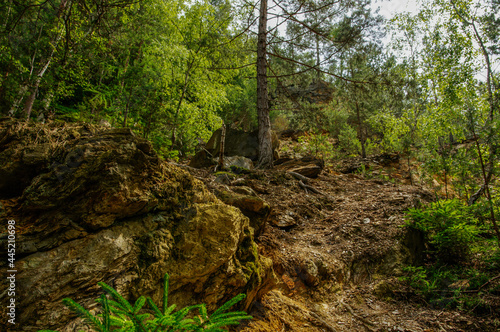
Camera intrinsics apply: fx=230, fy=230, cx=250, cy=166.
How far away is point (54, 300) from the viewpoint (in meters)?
1.53

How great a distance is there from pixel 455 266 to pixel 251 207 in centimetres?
366

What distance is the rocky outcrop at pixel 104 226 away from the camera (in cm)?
162

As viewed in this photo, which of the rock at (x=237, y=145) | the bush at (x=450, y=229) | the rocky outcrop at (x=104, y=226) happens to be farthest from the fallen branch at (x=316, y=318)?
the rock at (x=237, y=145)

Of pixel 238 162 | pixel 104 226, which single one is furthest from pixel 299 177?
pixel 104 226

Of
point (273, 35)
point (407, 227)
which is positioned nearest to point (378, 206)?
point (407, 227)

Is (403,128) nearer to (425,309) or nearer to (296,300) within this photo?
(425,309)

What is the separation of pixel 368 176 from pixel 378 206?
444cm

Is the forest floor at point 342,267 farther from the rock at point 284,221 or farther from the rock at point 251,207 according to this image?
the rock at point 251,207

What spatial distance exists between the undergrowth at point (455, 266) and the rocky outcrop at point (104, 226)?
2899mm

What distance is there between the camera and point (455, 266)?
391 centimetres

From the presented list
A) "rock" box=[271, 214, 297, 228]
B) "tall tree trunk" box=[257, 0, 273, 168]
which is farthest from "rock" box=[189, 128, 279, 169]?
"rock" box=[271, 214, 297, 228]

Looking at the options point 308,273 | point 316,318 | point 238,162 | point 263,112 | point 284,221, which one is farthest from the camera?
point 263,112

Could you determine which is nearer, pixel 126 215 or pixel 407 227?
pixel 126 215

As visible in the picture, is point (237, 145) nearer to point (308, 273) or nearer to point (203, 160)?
point (203, 160)
